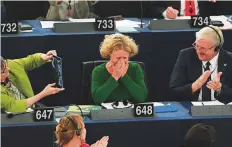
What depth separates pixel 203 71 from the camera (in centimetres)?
670

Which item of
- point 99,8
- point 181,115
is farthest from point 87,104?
point 99,8

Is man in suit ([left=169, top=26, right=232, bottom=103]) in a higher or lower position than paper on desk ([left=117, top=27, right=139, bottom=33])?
lower

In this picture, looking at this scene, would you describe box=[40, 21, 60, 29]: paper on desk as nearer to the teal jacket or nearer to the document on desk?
the teal jacket

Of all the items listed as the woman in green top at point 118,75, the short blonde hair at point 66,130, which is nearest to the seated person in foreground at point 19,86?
the woman in green top at point 118,75

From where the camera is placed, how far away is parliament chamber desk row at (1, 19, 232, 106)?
24.6 ft

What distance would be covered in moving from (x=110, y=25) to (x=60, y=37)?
47 centimetres

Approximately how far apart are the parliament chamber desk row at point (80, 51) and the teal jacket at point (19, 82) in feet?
2.72

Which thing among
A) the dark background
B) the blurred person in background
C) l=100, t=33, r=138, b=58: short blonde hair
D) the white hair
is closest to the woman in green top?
l=100, t=33, r=138, b=58: short blonde hair

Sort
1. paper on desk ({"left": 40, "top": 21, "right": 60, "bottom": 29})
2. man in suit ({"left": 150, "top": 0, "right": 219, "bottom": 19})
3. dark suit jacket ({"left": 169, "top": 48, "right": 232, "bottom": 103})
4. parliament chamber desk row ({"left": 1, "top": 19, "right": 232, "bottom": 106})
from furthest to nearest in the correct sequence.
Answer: man in suit ({"left": 150, "top": 0, "right": 219, "bottom": 19}), paper on desk ({"left": 40, "top": 21, "right": 60, "bottom": 29}), parliament chamber desk row ({"left": 1, "top": 19, "right": 232, "bottom": 106}), dark suit jacket ({"left": 169, "top": 48, "right": 232, "bottom": 103})

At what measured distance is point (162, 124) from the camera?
242 inches

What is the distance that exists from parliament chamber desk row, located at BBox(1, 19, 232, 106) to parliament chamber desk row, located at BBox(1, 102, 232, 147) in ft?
4.86

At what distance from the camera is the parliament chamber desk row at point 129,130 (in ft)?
19.7

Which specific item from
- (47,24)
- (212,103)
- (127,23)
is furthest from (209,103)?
(47,24)

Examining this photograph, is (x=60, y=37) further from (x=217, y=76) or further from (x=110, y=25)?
(x=217, y=76)
